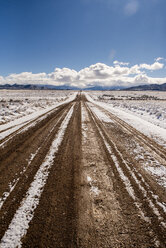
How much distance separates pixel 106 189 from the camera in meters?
3.20

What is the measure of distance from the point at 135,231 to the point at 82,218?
93 cm

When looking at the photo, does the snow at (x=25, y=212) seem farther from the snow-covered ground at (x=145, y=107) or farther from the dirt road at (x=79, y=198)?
the snow-covered ground at (x=145, y=107)

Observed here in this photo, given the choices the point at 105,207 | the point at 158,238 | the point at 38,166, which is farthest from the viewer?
the point at 38,166

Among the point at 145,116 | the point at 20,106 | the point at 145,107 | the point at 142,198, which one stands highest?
the point at 20,106

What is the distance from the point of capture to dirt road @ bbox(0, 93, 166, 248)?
7.02ft

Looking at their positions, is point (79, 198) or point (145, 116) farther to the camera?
point (145, 116)

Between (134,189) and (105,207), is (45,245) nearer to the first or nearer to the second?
(105,207)

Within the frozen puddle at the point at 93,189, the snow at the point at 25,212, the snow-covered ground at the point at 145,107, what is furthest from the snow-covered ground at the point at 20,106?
the snow-covered ground at the point at 145,107

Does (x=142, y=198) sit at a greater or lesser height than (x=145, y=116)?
lesser

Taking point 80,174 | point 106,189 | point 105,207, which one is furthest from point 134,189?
point 80,174

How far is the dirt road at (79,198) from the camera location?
2.14 metres

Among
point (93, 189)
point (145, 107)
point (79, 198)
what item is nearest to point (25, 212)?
point (79, 198)

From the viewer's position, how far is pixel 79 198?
2900 mm

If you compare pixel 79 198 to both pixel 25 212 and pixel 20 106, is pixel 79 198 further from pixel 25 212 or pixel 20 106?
pixel 20 106
